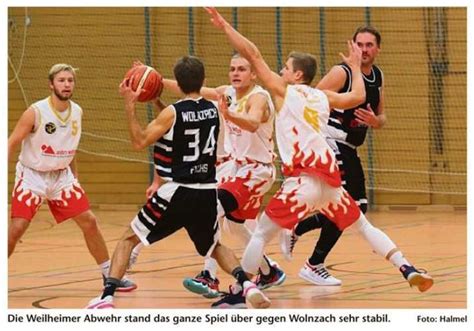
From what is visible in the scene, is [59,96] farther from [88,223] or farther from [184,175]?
[184,175]

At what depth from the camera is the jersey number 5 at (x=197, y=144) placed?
714 centimetres

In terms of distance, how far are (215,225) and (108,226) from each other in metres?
7.00

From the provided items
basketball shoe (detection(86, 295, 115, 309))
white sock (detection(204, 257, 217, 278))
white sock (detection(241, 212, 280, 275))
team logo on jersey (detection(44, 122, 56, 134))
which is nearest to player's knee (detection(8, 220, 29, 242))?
team logo on jersey (detection(44, 122, 56, 134))

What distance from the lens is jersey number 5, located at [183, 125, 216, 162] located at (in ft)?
23.4

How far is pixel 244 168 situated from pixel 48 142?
1.52 metres

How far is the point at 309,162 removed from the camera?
7.37m

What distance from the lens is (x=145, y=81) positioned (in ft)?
24.0

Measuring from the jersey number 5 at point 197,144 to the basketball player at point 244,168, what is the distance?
856 millimetres

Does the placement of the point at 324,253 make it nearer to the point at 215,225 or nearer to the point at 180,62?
the point at 215,225

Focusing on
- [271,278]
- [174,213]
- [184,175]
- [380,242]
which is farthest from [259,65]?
[271,278]

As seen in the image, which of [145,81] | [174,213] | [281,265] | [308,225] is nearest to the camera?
[174,213]

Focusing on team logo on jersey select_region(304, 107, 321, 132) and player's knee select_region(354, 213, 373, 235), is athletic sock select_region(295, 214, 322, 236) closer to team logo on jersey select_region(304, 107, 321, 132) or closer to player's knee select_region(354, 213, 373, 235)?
player's knee select_region(354, 213, 373, 235)

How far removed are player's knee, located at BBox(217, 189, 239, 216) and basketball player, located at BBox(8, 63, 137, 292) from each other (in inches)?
37.7
